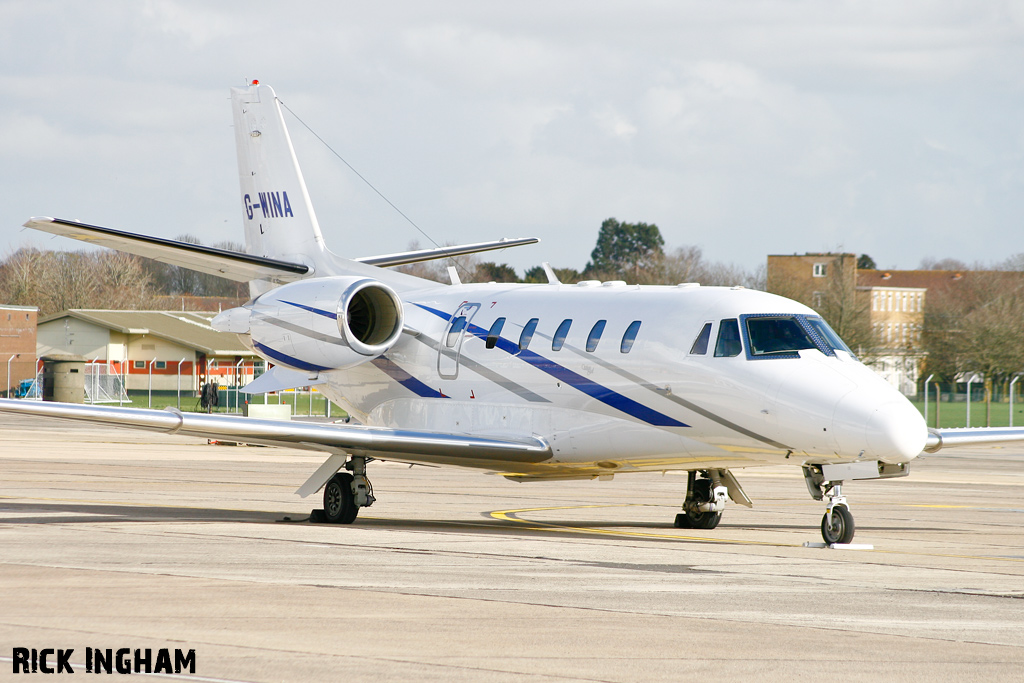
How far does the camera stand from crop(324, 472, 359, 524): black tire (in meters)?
17.0

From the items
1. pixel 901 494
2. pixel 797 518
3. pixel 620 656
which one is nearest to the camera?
pixel 620 656

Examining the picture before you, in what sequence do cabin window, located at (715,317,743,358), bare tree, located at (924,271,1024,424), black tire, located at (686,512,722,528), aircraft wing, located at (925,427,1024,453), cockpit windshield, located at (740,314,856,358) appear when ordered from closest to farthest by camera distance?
1. cockpit windshield, located at (740,314,856,358)
2. cabin window, located at (715,317,743,358)
3. aircraft wing, located at (925,427,1024,453)
4. black tire, located at (686,512,722,528)
5. bare tree, located at (924,271,1024,424)

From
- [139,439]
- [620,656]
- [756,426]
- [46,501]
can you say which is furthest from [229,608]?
[139,439]

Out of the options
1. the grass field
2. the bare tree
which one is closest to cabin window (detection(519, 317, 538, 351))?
the bare tree

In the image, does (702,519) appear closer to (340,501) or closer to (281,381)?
(340,501)

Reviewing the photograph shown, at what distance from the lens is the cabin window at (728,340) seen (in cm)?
1491

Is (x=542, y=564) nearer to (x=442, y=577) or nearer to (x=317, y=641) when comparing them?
(x=442, y=577)

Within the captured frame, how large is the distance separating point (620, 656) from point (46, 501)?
13.5 meters

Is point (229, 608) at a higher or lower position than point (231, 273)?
lower

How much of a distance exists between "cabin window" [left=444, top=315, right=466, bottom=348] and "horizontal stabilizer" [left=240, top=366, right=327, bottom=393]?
257 centimetres

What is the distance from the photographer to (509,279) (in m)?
84.9

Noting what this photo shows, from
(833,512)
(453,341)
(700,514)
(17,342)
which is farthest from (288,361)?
(17,342)

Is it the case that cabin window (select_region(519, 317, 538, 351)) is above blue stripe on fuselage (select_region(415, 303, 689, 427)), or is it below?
above

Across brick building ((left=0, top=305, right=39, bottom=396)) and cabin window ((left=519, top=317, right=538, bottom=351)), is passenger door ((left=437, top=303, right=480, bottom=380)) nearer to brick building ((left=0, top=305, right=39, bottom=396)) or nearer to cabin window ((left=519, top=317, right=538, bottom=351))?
cabin window ((left=519, top=317, right=538, bottom=351))
